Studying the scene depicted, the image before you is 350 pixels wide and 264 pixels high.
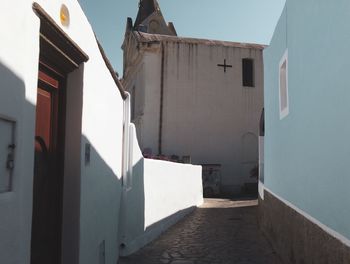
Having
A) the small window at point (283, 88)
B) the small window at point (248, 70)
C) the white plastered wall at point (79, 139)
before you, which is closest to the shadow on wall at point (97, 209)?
the white plastered wall at point (79, 139)

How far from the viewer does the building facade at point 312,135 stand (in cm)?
407

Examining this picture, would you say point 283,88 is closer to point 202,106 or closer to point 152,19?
point 202,106

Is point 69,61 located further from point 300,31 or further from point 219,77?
point 219,77

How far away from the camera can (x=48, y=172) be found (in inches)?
143

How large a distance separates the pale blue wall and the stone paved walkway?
1.24 meters

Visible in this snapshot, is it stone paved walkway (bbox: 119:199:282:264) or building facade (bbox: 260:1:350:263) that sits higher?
building facade (bbox: 260:1:350:263)

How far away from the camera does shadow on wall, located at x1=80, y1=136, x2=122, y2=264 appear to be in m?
4.11

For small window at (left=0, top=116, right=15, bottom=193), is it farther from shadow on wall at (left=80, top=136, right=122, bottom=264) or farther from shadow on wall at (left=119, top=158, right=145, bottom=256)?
shadow on wall at (left=119, top=158, right=145, bottom=256)

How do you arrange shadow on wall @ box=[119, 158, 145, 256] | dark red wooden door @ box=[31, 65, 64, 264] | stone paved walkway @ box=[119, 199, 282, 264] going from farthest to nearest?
stone paved walkway @ box=[119, 199, 282, 264] < shadow on wall @ box=[119, 158, 145, 256] < dark red wooden door @ box=[31, 65, 64, 264]

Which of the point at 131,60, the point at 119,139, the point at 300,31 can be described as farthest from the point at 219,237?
the point at 131,60

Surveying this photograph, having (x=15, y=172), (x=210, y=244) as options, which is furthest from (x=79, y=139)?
(x=210, y=244)

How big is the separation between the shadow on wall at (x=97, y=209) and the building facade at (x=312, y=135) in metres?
2.33

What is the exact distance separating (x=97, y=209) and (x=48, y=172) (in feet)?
4.18

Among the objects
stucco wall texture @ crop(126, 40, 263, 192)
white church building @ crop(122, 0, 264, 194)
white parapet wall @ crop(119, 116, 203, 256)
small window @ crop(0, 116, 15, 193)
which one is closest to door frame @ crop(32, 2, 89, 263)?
small window @ crop(0, 116, 15, 193)
